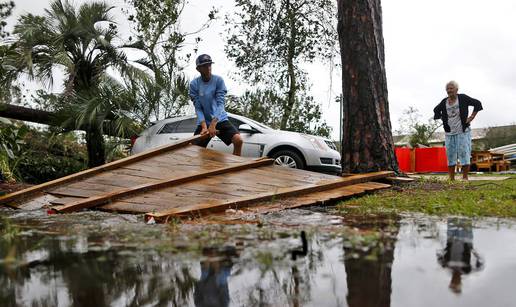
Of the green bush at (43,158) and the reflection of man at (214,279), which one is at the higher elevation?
the green bush at (43,158)

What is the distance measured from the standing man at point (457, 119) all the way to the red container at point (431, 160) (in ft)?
39.7

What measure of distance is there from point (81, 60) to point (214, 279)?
37.0 feet

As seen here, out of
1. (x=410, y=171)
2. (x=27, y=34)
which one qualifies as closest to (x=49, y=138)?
(x=27, y=34)

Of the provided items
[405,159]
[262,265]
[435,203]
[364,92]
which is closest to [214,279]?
[262,265]

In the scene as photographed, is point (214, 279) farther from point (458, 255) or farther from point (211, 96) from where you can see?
point (211, 96)

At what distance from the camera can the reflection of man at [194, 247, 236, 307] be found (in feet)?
5.71

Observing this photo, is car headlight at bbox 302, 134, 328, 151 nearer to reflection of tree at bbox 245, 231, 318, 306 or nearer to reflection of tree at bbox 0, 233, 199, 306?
reflection of tree at bbox 245, 231, 318, 306

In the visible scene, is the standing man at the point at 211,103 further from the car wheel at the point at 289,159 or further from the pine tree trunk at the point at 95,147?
the pine tree trunk at the point at 95,147

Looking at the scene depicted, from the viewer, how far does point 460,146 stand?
27.2 feet

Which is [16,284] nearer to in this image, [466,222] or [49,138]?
[466,222]

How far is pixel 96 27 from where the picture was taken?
39.7 ft

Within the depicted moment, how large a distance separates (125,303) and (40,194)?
3.88m

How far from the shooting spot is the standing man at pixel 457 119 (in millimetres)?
8172

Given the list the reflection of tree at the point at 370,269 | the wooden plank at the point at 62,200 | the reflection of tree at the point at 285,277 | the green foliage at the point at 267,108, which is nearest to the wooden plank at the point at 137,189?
the wooden plank at the point at 62,200
